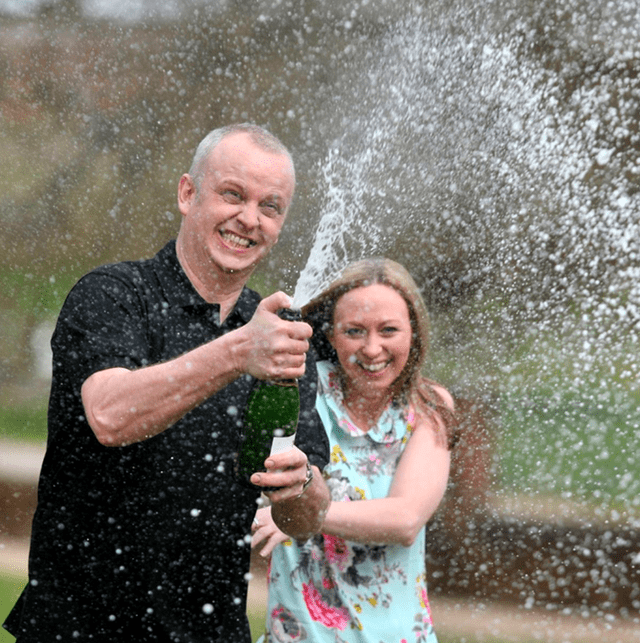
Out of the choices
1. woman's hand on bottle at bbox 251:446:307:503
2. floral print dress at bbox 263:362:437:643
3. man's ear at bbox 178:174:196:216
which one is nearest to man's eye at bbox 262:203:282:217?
man's ear at bbox 178:174:196:216

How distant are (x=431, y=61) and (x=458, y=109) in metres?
2.56

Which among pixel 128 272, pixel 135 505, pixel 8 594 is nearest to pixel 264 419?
pixel 135 505

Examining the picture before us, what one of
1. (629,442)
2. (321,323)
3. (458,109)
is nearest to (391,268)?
(321,323)

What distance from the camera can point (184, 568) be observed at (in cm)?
176

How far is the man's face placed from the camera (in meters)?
1.87

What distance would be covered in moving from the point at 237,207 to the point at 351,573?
92 centimetres

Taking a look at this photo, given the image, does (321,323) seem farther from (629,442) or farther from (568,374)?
(568,374)

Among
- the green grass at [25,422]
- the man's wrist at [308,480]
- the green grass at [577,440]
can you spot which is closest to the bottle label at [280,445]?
the man's wrist at [308,480]

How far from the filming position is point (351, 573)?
2.01 m

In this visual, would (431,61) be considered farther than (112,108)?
Yes

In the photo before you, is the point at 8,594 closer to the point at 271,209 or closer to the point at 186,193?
the point at 186,193

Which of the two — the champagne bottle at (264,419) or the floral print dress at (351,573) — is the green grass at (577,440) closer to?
the floral print dress at (351,573)

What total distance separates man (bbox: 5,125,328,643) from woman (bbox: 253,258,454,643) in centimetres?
16

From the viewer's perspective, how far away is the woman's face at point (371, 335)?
2.10 meters
